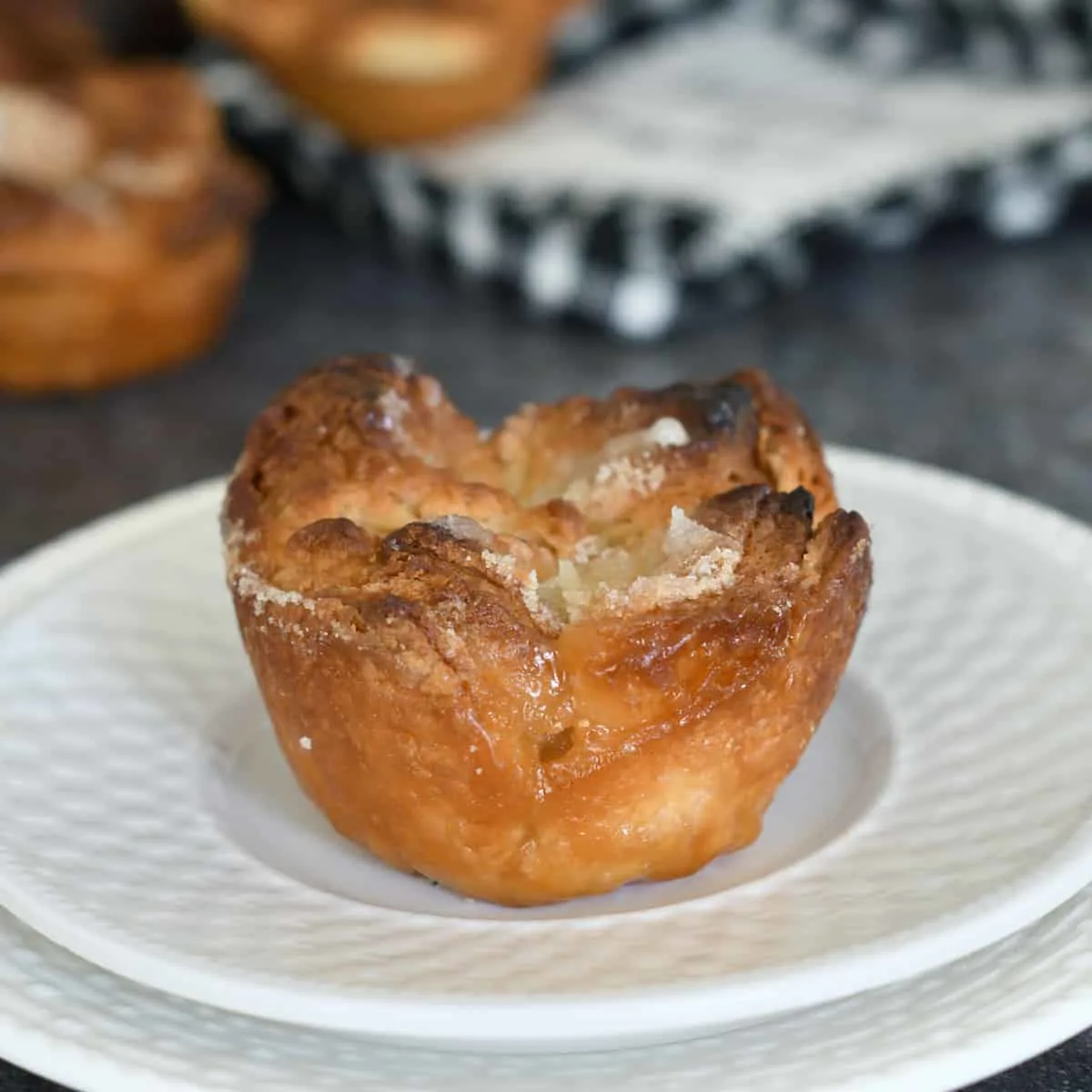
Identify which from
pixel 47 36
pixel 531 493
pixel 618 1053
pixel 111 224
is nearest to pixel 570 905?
pixel 618 1053

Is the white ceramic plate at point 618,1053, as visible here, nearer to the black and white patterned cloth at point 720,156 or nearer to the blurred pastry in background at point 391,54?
the black and white patterned cloth at point 720,156

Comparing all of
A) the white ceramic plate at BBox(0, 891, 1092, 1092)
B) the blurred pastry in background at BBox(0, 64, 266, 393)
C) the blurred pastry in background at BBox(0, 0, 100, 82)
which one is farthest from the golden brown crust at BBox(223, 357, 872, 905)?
the blurred pastry in background at BBox(0, 0, 100, 82)

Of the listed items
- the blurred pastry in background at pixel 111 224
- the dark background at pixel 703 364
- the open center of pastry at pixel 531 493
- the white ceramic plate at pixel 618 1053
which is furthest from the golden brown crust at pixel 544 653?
the blurred pastry in background at pixel 111 224

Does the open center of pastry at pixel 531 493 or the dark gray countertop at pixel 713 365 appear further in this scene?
the dark gray countertop at pixel 713 365

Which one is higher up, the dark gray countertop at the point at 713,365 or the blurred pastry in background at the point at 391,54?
the blurred pastry in background at the point at 391,54

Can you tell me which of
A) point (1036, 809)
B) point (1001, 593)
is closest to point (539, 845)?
point (1036, 809)
